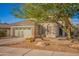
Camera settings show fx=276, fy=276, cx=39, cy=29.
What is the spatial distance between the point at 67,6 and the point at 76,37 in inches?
14.9

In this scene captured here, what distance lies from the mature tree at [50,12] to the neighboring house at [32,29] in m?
0.06

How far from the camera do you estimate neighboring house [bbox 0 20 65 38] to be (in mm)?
3234

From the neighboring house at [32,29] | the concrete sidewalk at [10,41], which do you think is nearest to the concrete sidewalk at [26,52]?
the concrete sidewalk at [10,41]

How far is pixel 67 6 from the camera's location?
3.25 m

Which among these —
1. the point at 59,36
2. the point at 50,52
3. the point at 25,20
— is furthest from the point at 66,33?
the point at 25,20

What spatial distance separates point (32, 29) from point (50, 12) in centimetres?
30

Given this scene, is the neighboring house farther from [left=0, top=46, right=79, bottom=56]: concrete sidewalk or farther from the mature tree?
[left=0, top=46, right=79, bottom=56]: concrete sidewalk

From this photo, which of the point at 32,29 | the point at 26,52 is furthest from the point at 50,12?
the point at 26,52

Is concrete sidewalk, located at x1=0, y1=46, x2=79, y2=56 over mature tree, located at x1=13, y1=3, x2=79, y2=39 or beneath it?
beneath

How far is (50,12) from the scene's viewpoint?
10.8 ft

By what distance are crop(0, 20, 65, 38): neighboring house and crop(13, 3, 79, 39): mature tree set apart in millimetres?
63

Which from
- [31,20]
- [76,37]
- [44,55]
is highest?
[31,20]

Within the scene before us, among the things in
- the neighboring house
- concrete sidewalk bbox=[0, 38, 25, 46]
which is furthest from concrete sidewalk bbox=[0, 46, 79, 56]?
the neighboring house

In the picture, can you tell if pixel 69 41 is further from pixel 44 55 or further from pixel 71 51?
pixel 44 55
